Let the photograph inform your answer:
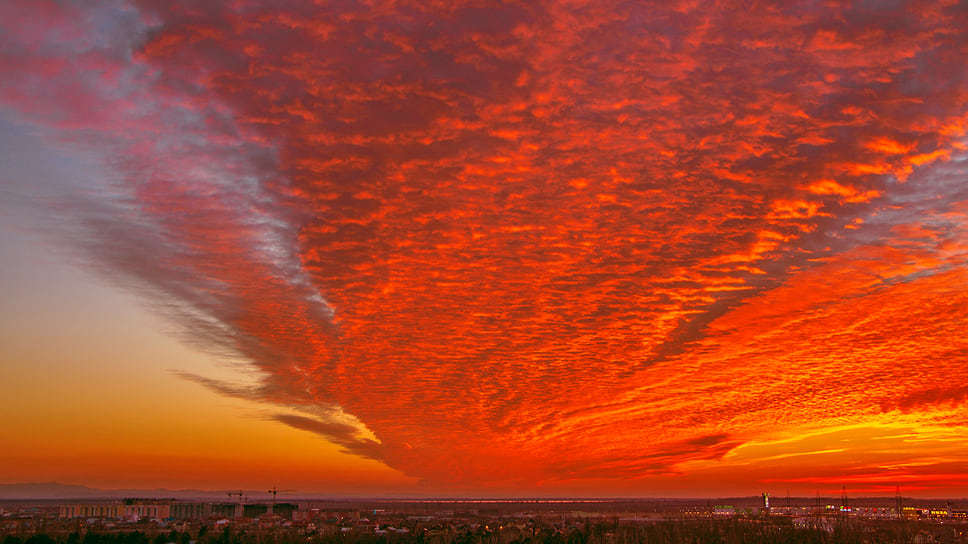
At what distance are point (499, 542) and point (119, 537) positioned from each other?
21736mm

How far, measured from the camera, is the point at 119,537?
1625 inches

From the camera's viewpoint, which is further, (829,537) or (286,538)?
(286,538)

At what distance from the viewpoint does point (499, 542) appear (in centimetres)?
3581

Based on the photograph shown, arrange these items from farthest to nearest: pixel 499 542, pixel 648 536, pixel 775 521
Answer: pixel 499 542 → pixel 775 521 → pixel 648 536

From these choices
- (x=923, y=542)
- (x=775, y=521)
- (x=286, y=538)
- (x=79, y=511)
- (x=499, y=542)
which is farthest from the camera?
(x=79, y=511)

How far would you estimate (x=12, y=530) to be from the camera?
47844 mm

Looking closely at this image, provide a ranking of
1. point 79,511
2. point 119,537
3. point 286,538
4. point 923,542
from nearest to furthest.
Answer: point 923,542 → point 286,538 → point 119,537 → point 79,511

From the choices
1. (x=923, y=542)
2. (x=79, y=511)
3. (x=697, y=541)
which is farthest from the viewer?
(x=79, y=511)

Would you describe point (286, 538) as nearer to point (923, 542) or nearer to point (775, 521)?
point (775, 521)

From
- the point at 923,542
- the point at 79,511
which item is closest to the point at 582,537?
the point at 923,542

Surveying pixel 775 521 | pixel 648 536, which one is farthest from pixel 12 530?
pixel 775 521

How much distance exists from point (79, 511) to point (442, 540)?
73012 mm

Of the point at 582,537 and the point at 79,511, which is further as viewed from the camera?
the point at 79,511

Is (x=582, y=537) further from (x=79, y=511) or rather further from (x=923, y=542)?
(x=79, y=511)
